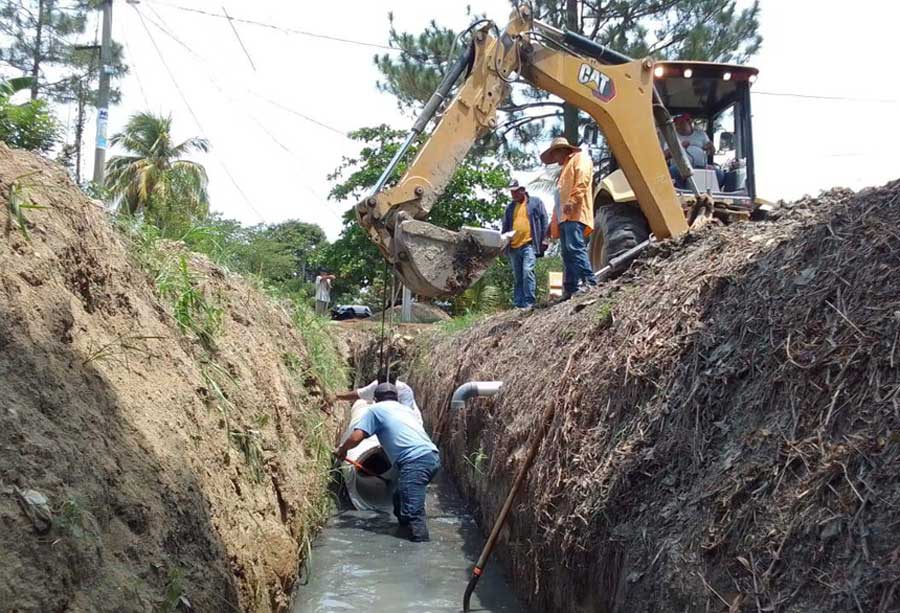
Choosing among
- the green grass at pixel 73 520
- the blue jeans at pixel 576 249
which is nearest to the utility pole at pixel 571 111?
the blue jeans at pixel 576 249

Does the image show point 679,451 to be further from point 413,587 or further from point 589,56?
point 589,56

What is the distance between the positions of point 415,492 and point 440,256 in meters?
2.40

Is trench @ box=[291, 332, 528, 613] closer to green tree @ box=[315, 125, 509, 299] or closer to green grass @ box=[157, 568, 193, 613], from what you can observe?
green grass @ box=[157, 568, 193, 613]

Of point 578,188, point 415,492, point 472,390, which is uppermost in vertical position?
point 578,188

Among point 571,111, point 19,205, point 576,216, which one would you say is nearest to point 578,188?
point 576,216

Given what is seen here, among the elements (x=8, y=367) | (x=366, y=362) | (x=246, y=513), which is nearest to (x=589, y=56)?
(x=246, y=513)

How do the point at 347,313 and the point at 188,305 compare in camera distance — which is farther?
the point at 347,313

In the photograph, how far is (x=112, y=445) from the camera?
2.90m

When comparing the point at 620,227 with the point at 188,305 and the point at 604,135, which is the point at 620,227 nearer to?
the point at 604,135

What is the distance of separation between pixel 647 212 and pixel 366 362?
8.92 meters

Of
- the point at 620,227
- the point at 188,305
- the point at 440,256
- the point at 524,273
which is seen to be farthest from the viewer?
the point at 524,273

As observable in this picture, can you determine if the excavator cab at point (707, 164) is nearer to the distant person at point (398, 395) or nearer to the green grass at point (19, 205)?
the distant person at point (398, 395)

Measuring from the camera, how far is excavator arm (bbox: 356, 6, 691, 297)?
22.1 ft

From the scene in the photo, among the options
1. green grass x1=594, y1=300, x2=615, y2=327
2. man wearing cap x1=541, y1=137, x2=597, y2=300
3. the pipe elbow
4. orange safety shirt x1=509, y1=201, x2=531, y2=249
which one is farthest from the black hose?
orange safety shirt x1=509, y1=201, x2=531, y2=249
